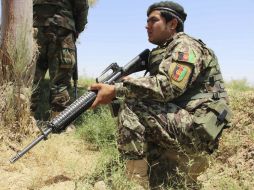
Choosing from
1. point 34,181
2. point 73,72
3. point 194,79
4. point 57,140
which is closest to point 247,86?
point 73,72

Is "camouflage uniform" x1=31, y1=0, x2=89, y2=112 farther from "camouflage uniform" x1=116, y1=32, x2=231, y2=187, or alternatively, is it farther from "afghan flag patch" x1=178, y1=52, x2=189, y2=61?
"afghan flag patch" x1=178, y1=52, x2=189, y2=61

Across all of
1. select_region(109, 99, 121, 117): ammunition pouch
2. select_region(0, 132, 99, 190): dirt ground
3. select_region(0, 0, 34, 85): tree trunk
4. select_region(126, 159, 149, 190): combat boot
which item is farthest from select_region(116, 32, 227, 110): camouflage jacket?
select_region(0, 0, 34, 85): tree trunk

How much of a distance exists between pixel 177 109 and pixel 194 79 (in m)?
0.26

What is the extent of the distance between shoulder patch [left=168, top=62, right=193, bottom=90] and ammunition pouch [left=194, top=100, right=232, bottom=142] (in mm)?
278

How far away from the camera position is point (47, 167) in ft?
11.2

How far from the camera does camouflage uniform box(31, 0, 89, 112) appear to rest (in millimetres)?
4867

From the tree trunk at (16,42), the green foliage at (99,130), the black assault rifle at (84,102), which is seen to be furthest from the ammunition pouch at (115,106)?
the tree trunk at (16,42)

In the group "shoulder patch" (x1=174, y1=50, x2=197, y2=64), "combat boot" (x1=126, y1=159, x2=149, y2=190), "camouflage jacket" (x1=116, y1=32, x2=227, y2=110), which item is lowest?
"combat boot" (x1=126, y1=159, x2=149, y2=190)

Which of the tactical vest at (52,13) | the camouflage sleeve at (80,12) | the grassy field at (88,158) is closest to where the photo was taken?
the grassy field at (88,158)

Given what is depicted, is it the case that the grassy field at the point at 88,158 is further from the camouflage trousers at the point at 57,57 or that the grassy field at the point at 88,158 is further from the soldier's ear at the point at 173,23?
the soldier's ear at the point at 173,23

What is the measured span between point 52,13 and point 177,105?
246 centimetres

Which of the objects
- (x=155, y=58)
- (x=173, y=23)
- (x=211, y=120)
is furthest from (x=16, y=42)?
(x=211, y=120)

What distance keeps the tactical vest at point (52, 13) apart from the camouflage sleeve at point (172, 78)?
7.35ft

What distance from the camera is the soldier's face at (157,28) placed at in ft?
10.3
